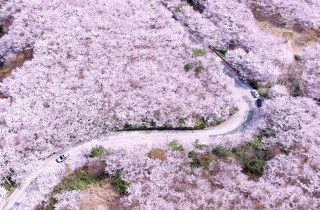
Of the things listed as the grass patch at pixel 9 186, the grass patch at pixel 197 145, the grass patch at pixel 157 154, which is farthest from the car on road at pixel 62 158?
the grass patch at pixel 197 145

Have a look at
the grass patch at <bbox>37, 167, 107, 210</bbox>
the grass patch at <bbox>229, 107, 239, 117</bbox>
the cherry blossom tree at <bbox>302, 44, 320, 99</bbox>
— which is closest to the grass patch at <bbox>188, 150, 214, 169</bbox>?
the grass patch at <bbox>229, 107, 239, 117</bbox>

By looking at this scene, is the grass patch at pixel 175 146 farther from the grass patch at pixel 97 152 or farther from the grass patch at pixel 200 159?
the grass patch at pixel 97 152

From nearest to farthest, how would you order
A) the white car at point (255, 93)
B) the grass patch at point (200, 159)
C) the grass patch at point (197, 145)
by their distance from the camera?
the grass patch at point (200, 159), the grass patch at point (197, 145), the white car at point (255, 93)

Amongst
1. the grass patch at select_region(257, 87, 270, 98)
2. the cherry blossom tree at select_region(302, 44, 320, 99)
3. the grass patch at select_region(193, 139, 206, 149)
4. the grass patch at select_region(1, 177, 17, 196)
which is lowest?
the grass patch at select_region(1, 177, 17, 196)

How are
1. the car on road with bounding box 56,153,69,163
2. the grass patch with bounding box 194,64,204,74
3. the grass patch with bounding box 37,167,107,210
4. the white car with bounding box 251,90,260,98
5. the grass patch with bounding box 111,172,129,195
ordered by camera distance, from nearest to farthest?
the grass patch with bounding box 37,167,107,210
the grass patch with bounding box 111,172,129,195
the car on road with bounding box 56,153,69,163
the white car with bounding box 251,90,260,98
the grass patch with bounding box 194,64,204,74

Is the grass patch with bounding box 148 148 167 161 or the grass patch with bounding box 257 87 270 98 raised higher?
the grass patch with bounding box 257 87 270 98

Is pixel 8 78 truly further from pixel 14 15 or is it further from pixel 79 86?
pixel 14 15

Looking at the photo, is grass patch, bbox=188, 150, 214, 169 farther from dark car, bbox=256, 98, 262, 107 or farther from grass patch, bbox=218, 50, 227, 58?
grass patch, bbox=218, 50, 227, 58

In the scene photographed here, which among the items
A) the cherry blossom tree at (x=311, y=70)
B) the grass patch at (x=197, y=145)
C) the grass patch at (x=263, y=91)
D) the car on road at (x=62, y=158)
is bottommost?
the car on road at (x=62, y=158)

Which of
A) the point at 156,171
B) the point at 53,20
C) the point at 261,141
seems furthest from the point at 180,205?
the point at 53,20
